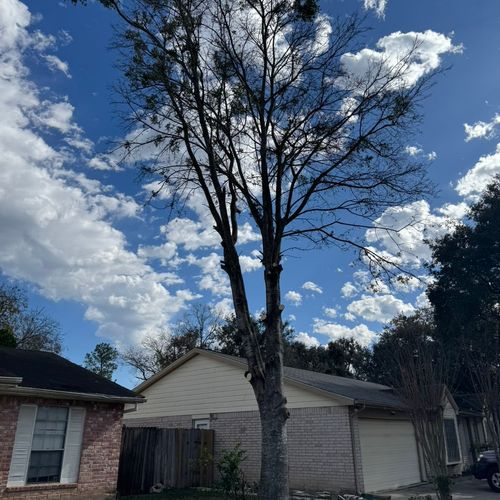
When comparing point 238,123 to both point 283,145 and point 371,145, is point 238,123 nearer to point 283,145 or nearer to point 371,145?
point 283,145

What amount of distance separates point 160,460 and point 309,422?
5106mm

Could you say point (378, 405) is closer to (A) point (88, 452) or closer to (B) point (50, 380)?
(A) point (88, 452)

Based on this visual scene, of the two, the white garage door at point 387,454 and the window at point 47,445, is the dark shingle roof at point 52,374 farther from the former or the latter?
the white garage door at point 387,454

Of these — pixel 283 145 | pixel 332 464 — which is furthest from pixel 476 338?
pixel 283 145

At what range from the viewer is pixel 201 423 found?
18.2 meters

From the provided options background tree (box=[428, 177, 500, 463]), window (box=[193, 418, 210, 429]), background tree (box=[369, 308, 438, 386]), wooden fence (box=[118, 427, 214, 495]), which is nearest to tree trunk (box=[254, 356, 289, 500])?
wooden fence (box=[118, 427, 214, 495])

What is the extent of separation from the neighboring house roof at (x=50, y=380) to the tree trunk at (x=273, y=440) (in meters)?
5.13

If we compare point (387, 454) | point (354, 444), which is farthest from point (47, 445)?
point (387, 454)

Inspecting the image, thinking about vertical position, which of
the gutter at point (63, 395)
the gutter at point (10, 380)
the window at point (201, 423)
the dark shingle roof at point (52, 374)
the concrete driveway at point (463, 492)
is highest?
the dark shingle roof at point (52, 374)

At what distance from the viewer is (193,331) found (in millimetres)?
41375

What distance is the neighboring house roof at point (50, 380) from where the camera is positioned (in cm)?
1014

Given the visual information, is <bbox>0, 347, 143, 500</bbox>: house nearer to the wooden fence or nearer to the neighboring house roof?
the neighboring house roof

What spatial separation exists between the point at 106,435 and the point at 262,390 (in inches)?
230

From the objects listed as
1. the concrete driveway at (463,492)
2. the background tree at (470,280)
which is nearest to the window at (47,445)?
the concrete driveway at (463,492)
